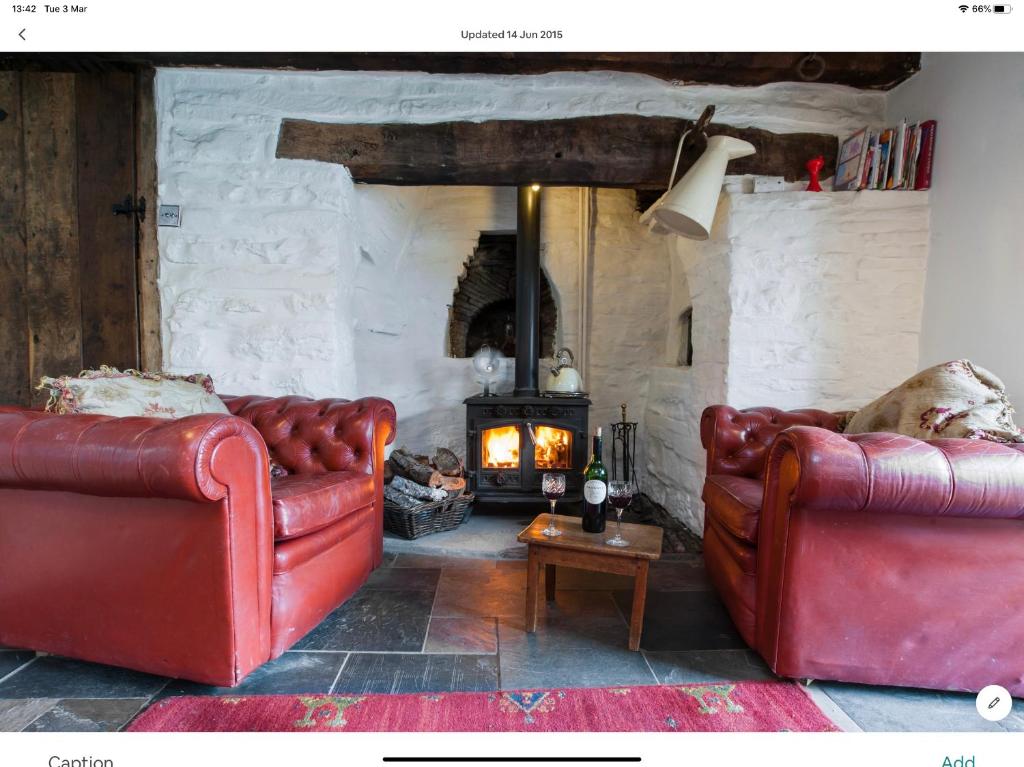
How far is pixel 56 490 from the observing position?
1.43m

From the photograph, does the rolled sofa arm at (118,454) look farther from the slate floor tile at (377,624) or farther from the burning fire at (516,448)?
the burning fire at (516,448)

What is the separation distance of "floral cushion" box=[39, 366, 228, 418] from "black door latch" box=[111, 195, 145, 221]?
49.9 inches

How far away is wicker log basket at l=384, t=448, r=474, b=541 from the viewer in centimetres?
266

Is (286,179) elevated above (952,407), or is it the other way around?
(286,179)

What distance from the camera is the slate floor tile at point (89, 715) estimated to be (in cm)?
130

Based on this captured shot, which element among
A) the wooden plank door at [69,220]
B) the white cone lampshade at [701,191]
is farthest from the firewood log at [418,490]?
the white cone lampshade at [701,191]

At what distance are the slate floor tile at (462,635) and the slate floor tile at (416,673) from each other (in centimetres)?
5

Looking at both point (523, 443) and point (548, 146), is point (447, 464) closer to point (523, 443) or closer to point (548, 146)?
point (523, 443)

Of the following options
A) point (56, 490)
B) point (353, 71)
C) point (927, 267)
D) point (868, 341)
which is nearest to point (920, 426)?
point (868, 341)

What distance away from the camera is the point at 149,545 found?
1388 mm

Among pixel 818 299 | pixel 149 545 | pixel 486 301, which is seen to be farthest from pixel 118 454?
pixel 486 301

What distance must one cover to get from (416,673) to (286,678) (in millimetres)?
375

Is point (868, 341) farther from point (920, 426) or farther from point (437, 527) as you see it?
point (437, 527)

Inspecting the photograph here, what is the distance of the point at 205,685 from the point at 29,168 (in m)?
2.90
